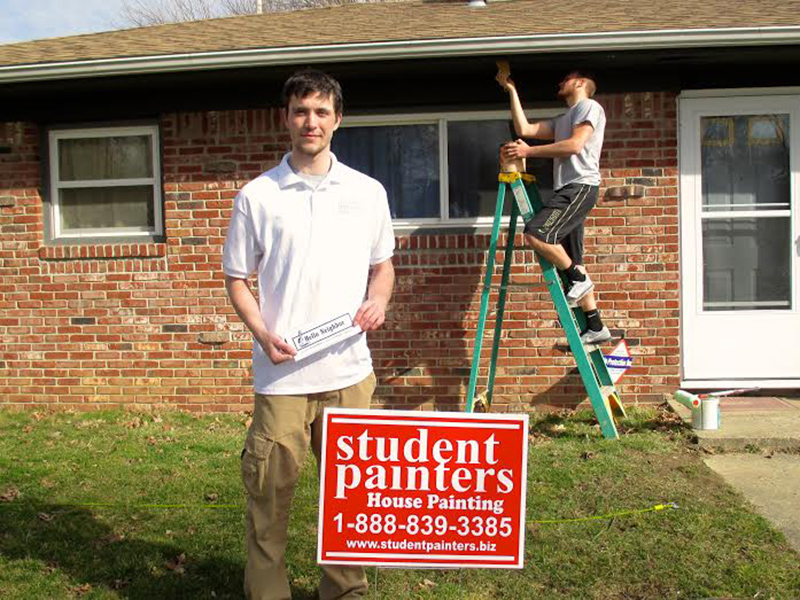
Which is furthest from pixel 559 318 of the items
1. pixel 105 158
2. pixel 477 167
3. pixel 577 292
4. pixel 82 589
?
pixel 105 158

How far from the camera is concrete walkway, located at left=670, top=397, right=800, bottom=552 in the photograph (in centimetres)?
438

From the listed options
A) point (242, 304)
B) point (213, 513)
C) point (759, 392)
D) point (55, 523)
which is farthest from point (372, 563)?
point (759, 392)

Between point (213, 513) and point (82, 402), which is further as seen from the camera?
point (82, 402)

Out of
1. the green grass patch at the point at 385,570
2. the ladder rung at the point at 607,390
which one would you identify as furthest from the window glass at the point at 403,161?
the green grass patch at the point at 385,570

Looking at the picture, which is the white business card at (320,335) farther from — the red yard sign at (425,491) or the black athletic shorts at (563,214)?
the black athletic shorts at (563,214)

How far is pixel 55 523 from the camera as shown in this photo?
4.34 metres

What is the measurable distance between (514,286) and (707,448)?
64.1 inches

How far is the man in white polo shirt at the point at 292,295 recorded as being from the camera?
10.2 ft

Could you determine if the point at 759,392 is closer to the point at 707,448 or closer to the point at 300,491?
the point at 707,448

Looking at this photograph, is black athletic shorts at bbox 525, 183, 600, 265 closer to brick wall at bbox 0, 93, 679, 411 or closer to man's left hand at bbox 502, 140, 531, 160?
man's left hand at bbox 502, 140, 531, 160

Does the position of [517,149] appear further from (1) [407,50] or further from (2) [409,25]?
(2) [409,25]

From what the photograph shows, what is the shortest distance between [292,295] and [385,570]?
1.47m

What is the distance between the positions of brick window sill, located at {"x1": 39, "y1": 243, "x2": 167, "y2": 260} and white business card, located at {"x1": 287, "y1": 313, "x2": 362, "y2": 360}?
13.6ft

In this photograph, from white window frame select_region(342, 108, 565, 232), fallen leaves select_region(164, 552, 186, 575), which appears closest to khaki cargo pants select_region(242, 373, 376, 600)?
fallen leaves select_region(164, 552, 186, 575)
